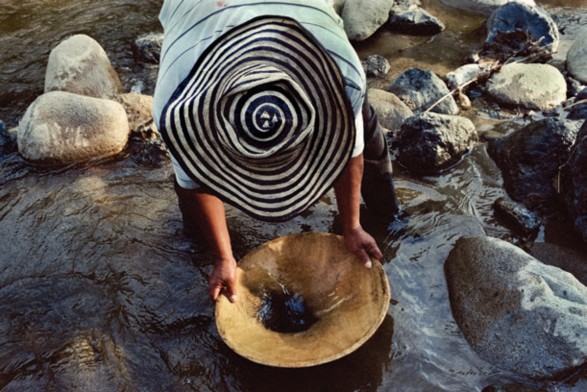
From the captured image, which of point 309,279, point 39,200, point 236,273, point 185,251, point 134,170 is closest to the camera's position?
point 236,273

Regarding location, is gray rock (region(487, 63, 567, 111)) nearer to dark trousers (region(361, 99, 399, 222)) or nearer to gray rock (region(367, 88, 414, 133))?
gray rock (region(367, 88, 414, 133))

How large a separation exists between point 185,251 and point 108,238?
549mm

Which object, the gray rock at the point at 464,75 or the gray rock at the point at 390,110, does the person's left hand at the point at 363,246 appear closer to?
the gray rock at the point at 390,110

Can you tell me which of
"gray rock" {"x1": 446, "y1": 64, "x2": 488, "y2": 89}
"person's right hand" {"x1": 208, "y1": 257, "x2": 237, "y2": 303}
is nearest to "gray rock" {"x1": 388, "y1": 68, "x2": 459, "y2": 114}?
"gray rock" {"x1": 446, "y1": 64, "x2": 488, "y2": 89}

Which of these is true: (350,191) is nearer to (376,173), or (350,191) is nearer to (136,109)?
(376,173)

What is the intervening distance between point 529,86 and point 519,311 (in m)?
2.62

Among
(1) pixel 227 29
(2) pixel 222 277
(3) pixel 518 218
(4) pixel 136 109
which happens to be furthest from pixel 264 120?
(4) pixel 136 109

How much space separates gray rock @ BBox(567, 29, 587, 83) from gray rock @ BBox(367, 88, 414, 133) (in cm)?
169

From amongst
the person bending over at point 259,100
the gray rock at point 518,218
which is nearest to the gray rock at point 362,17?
the gray rock at point 518,218

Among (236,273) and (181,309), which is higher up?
(236,273)

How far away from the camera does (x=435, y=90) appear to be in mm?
4484

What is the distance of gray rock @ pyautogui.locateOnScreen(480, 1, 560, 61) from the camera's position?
5.02 meters

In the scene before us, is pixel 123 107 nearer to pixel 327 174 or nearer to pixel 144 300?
pixel 144 300

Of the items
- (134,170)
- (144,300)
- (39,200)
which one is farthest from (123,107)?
(144,300)
